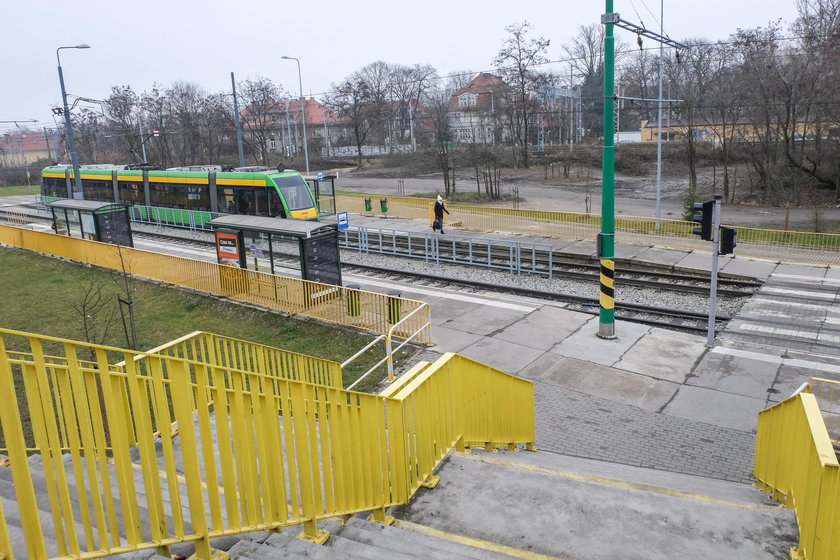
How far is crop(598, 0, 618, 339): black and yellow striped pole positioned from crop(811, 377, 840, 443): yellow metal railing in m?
3.93

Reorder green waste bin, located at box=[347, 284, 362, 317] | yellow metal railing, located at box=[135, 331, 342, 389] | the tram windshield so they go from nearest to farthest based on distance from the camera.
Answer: yellow metal railing, located at box=[135, 331, 342, 389]
green waste bin, located at box=[347, 284, 362, 317]
the tram windshield

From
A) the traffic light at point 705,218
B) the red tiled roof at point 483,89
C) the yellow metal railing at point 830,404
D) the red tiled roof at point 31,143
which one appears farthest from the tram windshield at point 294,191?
the red tiled roof at point 31,143

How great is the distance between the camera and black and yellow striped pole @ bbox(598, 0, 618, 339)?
40.4ft

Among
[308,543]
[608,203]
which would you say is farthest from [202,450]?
[608,203]

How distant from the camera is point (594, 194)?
47125mm

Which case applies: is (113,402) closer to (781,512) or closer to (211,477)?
(211,477)

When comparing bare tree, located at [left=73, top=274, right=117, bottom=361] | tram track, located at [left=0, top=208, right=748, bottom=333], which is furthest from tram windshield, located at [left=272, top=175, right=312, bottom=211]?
bare tree, located at [left=73, top=274, right=117, bottom=361]

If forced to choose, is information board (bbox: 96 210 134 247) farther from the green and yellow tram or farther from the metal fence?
the metal fence

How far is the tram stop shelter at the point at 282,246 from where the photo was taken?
1509 centimetres

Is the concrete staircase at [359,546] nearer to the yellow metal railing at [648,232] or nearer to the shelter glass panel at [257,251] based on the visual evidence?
the shelter glass panel at [257,251]

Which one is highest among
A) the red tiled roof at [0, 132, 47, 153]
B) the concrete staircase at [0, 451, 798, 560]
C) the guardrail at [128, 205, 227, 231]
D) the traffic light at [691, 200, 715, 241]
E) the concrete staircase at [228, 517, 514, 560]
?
the red tiled roof at [0, 132, 47, 153]

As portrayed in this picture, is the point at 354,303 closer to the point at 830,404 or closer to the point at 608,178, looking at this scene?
the point at 608,178

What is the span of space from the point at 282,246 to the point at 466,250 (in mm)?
9246

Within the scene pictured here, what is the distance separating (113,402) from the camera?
11.4 ft
